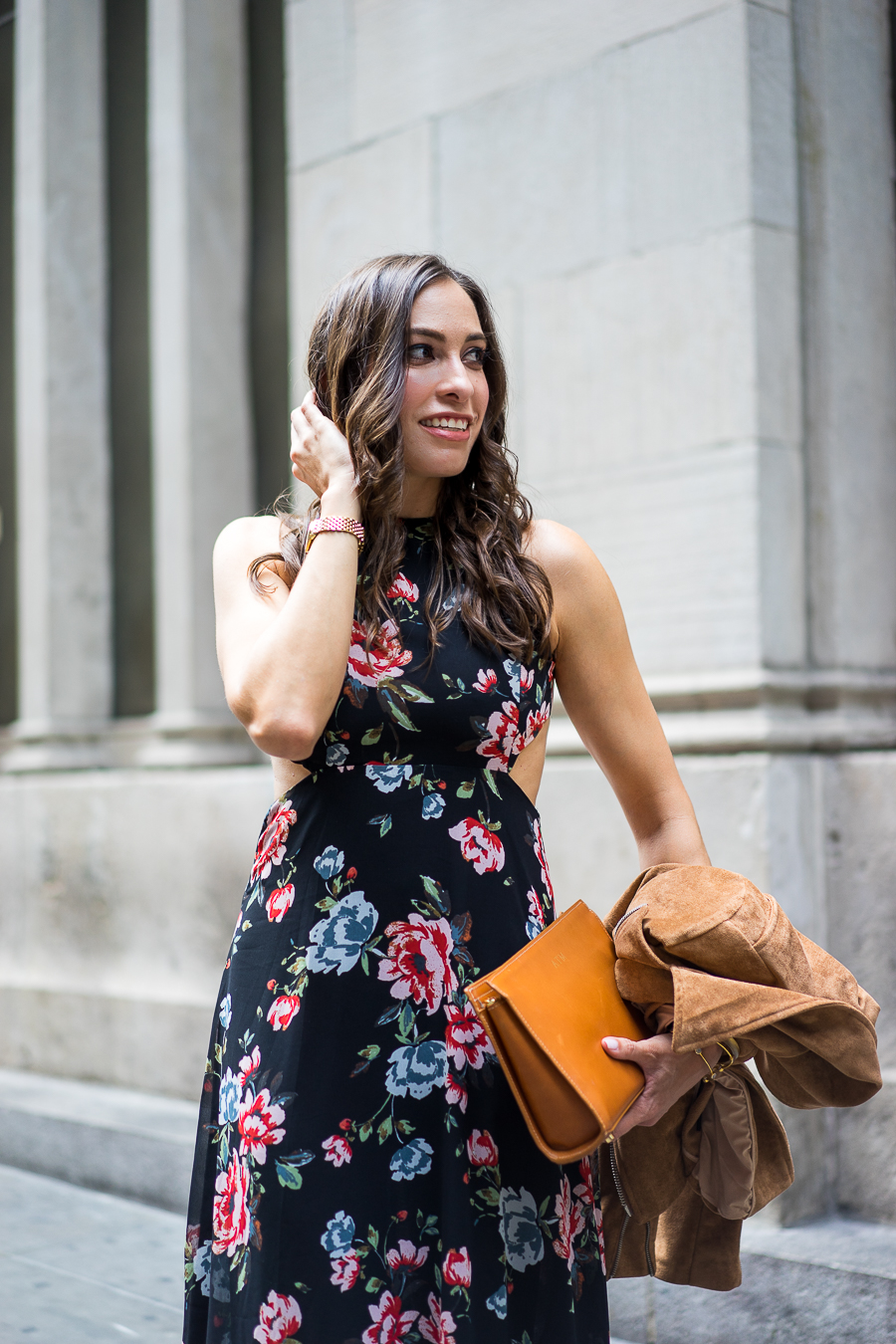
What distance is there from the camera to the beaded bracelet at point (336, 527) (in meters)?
2.07

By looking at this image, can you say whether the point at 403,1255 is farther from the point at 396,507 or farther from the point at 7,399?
the point at 7,399

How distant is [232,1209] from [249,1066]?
0.22 meters

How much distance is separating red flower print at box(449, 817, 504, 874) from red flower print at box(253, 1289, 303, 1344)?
67 centimetres

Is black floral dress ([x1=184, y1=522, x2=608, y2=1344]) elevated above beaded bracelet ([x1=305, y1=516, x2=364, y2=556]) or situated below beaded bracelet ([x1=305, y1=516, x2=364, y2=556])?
below

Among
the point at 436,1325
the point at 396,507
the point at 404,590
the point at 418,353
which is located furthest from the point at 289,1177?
the point at 418,353

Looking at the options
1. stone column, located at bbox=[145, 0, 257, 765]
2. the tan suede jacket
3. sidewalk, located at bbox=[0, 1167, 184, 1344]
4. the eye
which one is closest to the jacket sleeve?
the tan suede jacket

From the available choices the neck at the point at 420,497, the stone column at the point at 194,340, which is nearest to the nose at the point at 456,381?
the neck at the point at 420,497

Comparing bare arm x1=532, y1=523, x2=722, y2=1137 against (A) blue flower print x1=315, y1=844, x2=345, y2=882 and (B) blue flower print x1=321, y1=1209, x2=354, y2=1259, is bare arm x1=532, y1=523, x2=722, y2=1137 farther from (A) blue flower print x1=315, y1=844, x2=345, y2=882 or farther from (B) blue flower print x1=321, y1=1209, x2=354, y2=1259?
(B) blue flower print x1=321, y1=1209, x2=354, y2=1259

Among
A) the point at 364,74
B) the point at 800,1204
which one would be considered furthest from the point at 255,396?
the point at 800,1204

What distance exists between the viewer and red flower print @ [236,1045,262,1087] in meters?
1.97

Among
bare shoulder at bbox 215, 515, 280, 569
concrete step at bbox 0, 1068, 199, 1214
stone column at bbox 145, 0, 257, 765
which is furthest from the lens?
stone column at bbox 145, 0, 257, 765

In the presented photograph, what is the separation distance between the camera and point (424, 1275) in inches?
75.0

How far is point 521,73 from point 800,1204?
3.52 metres

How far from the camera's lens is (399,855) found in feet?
6.57
